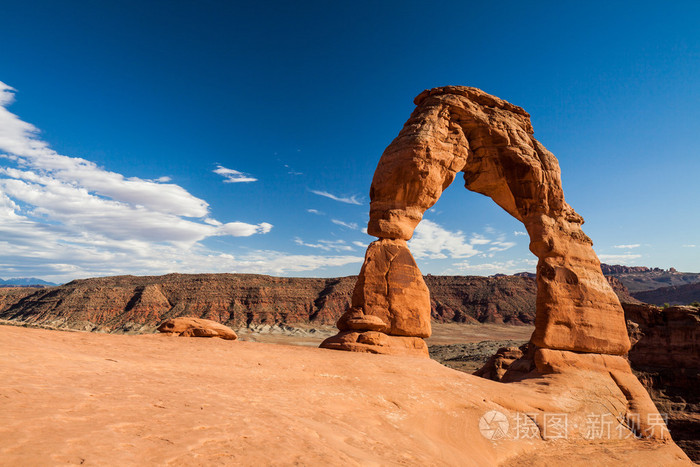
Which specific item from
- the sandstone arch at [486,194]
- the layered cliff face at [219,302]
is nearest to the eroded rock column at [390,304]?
the sandstone arch at [486,194]

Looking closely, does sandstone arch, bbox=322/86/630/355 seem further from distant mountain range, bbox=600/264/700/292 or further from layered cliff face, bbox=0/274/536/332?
distant mountain range, bbox=600/264/700/292

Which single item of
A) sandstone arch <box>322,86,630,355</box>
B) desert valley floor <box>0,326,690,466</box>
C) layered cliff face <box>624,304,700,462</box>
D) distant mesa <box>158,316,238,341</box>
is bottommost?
layered cliff face <box>624,304,700,462</box>

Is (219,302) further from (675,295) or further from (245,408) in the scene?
(675,295)

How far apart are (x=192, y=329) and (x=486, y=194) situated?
10.2 m

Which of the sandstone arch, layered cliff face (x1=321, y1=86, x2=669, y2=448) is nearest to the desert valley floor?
layered cliff face (x1=321, y1=86, x2=669, y2=448)

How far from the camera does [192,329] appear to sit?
25.2 ft

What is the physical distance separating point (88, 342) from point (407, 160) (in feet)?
26.3

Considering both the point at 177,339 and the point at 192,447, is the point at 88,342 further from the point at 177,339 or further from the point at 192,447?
the point at 192,447

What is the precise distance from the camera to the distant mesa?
7586mm

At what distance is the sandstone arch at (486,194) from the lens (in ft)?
30.3

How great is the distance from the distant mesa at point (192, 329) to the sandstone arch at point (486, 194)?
2.34 metres

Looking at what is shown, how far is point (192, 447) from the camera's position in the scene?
2.45 metres

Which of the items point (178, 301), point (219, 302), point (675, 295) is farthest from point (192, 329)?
point (675, 295)

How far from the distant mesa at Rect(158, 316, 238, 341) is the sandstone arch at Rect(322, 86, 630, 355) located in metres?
2.34
